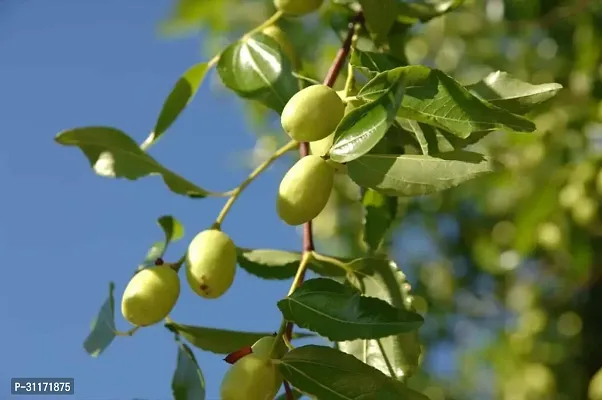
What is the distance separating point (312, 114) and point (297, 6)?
311mm

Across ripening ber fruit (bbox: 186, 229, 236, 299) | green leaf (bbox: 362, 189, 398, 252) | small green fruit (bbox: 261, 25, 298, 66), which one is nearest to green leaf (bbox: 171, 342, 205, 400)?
ripening ber fruit (bbox: 186, 229, 236, 299)

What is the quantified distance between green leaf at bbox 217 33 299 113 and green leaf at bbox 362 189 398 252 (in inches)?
6.4

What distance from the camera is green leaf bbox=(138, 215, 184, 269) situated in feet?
2.85

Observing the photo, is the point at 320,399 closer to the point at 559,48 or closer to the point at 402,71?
the point at 402,71

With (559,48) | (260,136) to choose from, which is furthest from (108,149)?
(260,136)

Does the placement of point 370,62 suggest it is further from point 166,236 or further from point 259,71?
point 166,236

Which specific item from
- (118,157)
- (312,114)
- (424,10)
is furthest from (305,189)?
(424,10)

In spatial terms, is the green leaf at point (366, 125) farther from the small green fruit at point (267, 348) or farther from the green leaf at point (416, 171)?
the small green fruit at point (267, 348)

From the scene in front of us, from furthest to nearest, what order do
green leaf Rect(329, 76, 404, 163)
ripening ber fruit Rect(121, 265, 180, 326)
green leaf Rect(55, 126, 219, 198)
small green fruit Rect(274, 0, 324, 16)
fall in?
small green fruit Rect(274, 0, 324, 16)
green leaf Rect(55, 126, 219, 198)
ripening ber fruit Rect(121, 265, 180, 326)
green leaf Rect(329, 76, 404, 163)

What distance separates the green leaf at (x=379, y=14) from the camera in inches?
36.6

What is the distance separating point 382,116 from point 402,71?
0.17ft

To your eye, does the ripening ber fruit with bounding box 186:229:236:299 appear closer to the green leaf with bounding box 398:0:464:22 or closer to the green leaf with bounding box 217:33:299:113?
the green leaf with bounding box 217:33:299:113

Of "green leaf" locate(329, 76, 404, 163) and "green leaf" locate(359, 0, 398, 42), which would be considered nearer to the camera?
"green leaf" locate(329, 76, 404, 163)

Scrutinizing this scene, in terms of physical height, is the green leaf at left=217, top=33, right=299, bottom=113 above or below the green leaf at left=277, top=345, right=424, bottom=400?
above
